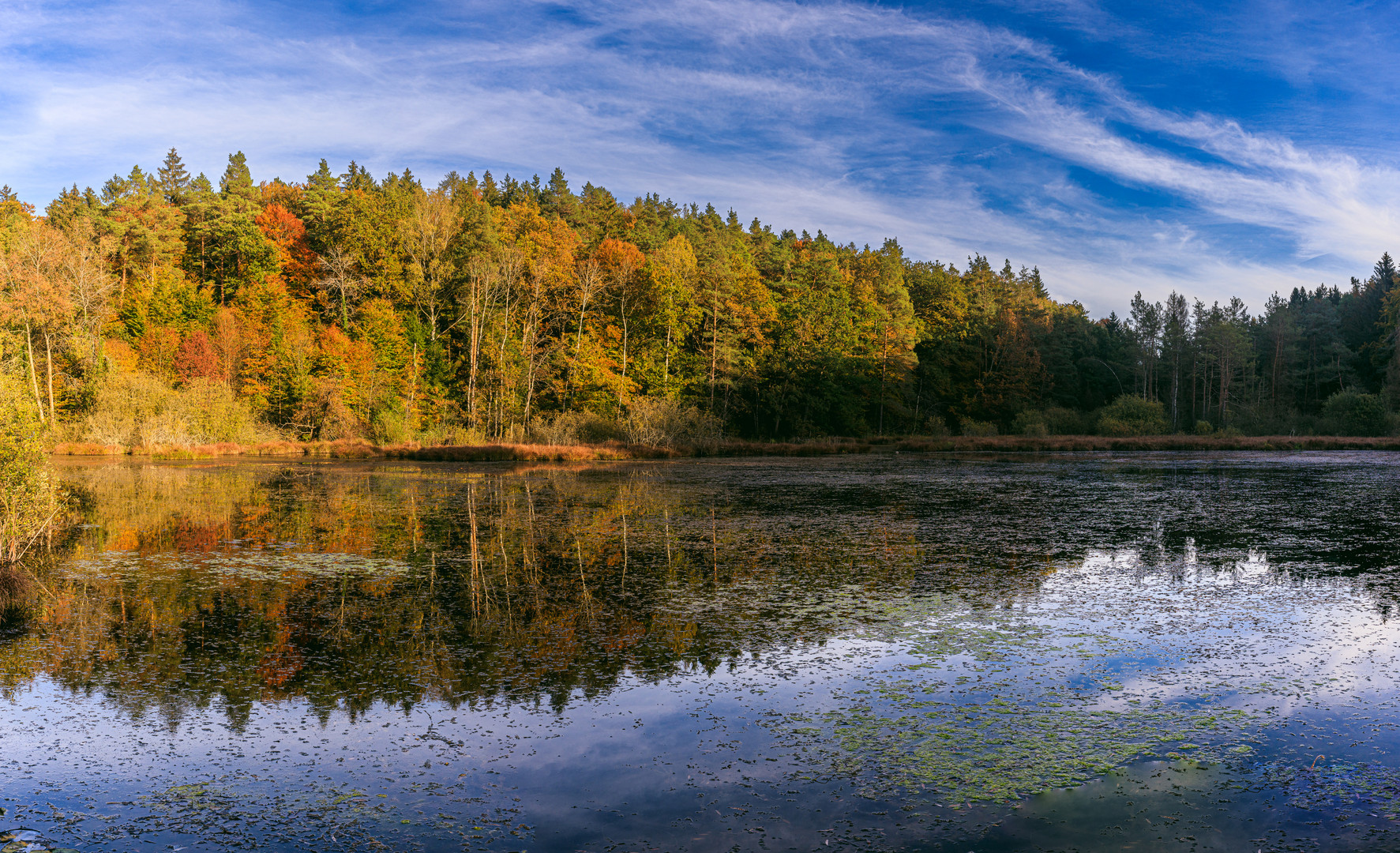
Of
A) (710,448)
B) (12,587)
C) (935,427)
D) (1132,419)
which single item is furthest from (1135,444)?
(12,587)

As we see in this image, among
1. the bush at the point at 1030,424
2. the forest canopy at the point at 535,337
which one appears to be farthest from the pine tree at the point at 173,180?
the bush at the point at 1030,424

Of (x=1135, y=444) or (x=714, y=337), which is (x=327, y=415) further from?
(x=1135, y=444)

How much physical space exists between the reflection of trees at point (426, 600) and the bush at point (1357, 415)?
51371mm

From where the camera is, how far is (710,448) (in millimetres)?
40375

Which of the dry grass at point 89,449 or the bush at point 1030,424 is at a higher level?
the bush at point 1030,424

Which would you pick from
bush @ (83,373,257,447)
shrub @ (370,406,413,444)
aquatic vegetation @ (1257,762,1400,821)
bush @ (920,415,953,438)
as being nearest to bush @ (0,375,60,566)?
aquatic vegetation @ (1257,762,1400,821)

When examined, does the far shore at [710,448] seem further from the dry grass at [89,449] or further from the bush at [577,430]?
the bush at [577,430]

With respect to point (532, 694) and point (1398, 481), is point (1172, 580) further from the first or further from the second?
point (1398, 481)

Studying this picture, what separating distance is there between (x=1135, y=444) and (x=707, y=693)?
46159mm

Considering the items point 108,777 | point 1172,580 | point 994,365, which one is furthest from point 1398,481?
point 994,365

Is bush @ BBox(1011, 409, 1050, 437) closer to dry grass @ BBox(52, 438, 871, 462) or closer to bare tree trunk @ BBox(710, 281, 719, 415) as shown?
dry grass @ BBox(52, 438, 871, 462)

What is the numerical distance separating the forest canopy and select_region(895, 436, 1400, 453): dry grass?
5.90 m

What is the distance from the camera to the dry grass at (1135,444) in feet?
147

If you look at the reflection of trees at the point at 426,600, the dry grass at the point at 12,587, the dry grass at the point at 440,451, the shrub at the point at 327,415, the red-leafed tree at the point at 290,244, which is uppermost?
the red-leafed tree at the point at 290,244
